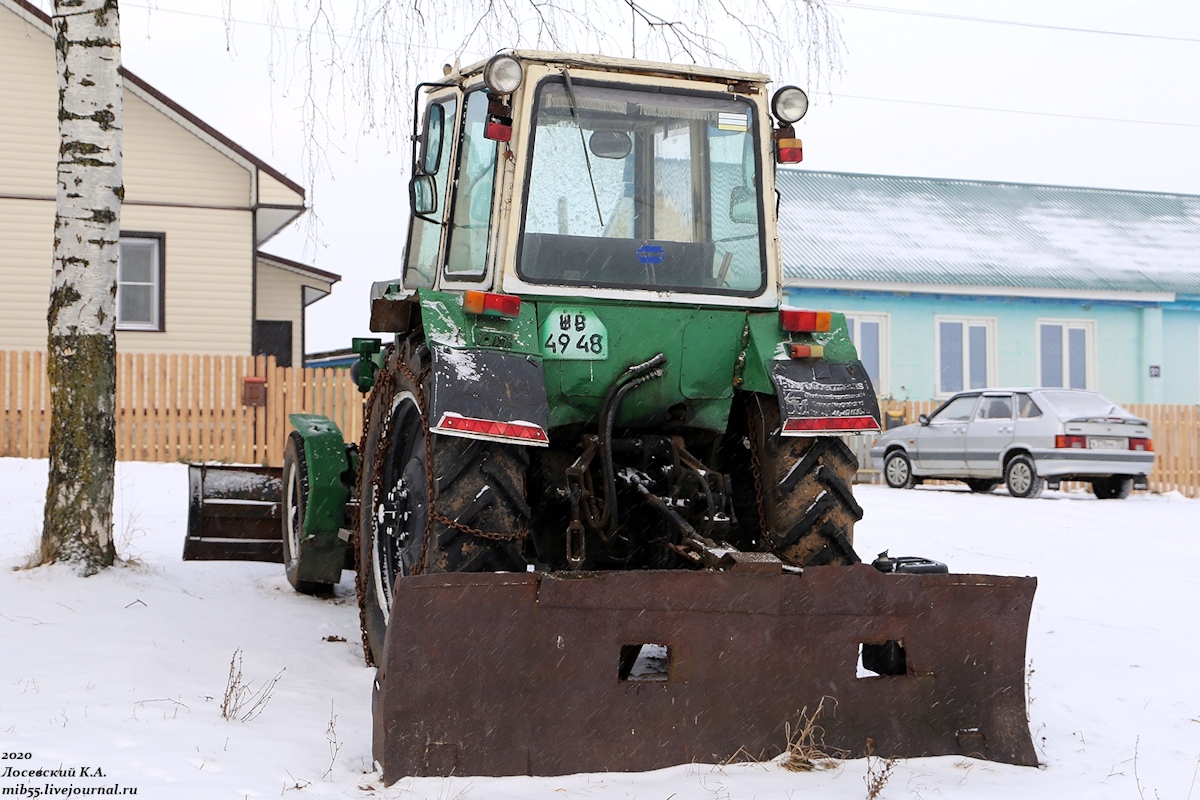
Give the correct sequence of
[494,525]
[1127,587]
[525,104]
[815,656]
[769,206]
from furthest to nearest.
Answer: [1127,587]
[769,206]
[525,104]
[494,525]
[815,656]

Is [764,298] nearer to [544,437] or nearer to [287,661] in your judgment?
[544,437]

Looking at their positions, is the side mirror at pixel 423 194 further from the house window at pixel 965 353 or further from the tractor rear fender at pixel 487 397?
the house window at pixel 965 353

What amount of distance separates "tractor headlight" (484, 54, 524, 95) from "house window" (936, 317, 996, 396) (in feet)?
64.8

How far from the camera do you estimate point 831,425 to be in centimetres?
470

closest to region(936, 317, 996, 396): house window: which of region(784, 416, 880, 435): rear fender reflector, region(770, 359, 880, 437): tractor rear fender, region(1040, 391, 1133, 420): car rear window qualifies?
region(1040, 391, 1133, 420): car rear window

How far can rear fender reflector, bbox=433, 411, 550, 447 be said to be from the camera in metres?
4.23

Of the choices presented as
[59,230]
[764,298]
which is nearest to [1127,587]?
[764,298]

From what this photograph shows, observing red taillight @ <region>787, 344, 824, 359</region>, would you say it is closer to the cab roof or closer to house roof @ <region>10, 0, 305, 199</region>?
the cab roof

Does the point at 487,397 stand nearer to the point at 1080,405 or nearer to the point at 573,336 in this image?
the point at 573,336

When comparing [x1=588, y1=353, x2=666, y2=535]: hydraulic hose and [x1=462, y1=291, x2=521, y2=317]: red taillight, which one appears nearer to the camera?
[x1=462, y1=291, x2=521, y2=317]: red taillight

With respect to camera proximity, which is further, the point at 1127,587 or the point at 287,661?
the point at 1127,587

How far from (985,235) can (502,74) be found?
2214 centimetres

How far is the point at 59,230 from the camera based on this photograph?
6676 millimetres

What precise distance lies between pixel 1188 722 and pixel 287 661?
3664 millimetres
